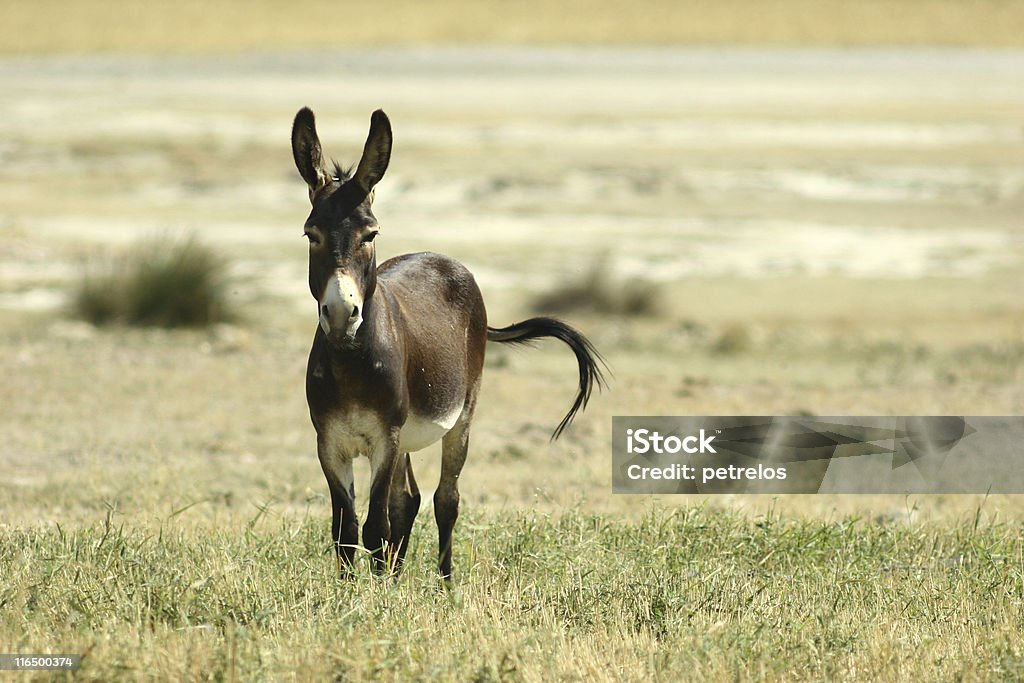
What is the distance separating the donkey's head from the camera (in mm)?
4992

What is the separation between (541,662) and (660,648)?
50 centimetres

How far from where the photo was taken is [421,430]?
5.73 metres

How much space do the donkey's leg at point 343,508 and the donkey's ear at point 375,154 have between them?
3.50ft

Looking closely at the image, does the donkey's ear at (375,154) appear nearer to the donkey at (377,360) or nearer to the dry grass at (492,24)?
the donkey at (377,360)

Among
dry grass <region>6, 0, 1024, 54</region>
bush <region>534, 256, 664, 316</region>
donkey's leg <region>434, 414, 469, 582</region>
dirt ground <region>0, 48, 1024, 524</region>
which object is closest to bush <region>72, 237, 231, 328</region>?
dirt ground <region>0, 48, 1024, 524</region>

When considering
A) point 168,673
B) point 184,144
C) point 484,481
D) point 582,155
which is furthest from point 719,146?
point 168,673

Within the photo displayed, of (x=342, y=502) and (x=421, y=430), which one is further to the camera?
(x=421, y=430)

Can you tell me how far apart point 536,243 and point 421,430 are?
14275 mm

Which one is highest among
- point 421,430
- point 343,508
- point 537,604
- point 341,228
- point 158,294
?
point 341,228

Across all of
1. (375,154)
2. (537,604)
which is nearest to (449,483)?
(537,604)

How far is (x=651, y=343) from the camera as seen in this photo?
14422mm

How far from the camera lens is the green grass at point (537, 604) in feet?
17.3

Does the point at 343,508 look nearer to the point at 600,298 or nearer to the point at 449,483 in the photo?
the point at 449,483

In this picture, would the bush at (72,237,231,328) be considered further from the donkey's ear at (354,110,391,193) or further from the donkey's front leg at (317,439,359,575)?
the donkey's ear at (354,110,391,193)
